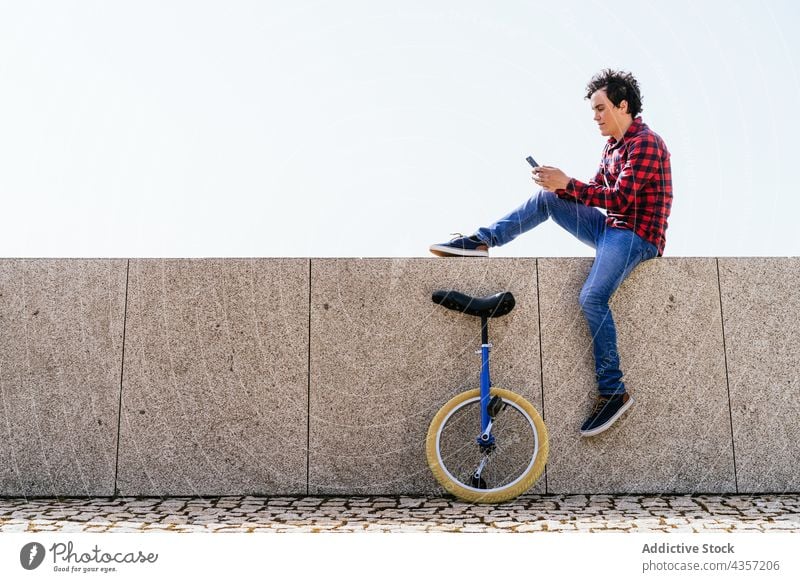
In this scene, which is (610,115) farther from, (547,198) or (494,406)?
(494,406)

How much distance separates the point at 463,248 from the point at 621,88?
160cm

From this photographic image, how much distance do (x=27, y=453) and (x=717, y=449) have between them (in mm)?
4985

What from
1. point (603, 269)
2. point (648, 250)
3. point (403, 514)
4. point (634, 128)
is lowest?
point (403, 514)

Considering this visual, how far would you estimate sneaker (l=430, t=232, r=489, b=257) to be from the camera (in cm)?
539

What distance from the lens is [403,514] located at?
4402mm

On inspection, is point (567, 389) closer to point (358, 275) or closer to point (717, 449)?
point (717, 449)

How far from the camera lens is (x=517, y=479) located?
4.81 meters

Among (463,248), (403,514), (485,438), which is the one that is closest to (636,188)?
(463,248)

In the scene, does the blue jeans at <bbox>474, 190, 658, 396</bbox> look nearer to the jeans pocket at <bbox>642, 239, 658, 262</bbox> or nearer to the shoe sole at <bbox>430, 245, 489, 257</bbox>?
the jeans pocket at <bbox>642, 239, 658, 262</bbox>

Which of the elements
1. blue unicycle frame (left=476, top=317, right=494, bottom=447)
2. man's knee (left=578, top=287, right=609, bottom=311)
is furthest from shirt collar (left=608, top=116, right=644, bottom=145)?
blue unicycle frame (left=476, top=317, right=494, bottom=447)

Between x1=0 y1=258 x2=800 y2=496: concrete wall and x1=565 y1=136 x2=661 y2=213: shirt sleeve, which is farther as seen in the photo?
x1=0 y1=258 x2=800 y2=496: concrete wall

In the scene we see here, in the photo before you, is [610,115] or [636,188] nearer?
[636,188]

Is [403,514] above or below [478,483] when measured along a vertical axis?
below

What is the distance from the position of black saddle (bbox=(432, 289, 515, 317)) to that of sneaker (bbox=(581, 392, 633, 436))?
0.91 metres
